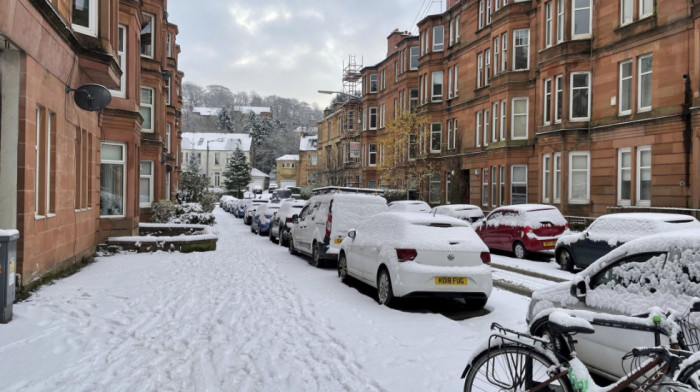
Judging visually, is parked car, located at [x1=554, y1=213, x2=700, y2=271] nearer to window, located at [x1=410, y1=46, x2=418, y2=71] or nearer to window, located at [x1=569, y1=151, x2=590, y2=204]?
window, located at [x1=569, y1=151, x2=590, y2=204]

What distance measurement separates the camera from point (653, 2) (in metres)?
19.5

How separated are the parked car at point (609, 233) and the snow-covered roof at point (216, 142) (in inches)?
3921

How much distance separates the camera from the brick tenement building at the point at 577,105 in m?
18.6

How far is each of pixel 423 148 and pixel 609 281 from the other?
110 ft

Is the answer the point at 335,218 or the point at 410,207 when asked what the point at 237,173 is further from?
the point at 335,218

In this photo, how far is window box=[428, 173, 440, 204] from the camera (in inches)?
1473

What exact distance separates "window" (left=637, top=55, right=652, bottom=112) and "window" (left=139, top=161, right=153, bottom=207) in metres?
20.7

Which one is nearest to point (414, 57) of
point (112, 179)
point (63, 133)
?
point (112, 179)

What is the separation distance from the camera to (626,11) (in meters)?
20.9

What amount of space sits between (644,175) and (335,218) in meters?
13.6

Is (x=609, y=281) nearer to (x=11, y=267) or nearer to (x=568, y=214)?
(x=11, y=267)

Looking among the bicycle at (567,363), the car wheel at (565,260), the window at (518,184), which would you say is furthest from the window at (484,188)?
the bicycle at (567,363)

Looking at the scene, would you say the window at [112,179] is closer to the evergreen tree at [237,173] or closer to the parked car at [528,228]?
the parked car at [528,228]

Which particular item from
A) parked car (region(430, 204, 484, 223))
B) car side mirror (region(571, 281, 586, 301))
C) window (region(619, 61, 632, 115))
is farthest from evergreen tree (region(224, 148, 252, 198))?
car side mirror (region(571, 281, 586, 301))
